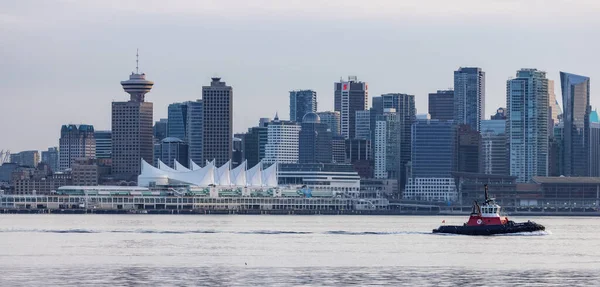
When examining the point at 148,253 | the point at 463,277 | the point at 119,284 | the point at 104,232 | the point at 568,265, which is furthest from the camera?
the point at 104,232

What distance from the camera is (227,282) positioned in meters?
66.4

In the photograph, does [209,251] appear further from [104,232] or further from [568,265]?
[104,232]

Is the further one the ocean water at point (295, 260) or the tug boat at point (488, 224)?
the tug boat at point (488, 224)

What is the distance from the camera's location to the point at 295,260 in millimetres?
81250

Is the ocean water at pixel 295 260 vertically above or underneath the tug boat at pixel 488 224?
underneath

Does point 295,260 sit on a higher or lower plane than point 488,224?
lower

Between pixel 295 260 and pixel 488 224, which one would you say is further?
pixel 488 224

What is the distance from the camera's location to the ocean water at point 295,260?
223 feet

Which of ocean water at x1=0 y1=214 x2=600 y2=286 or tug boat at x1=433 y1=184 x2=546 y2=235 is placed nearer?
ocean water at x1=0 y1=214 x2=600 y2=286

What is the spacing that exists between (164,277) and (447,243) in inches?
1379

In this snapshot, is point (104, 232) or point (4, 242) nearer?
point (4, 242)

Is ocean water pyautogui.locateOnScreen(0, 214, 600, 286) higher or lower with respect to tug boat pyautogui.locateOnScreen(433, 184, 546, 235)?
lower

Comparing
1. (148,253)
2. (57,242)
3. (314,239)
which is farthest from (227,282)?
(314,239)

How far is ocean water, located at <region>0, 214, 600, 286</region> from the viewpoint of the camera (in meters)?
68.0
